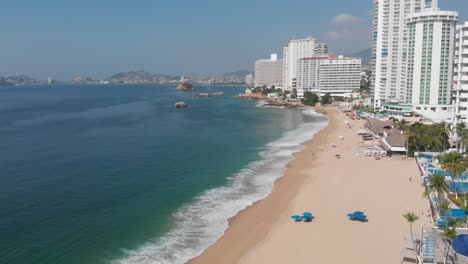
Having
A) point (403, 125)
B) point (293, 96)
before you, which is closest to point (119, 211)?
point (403, 125)

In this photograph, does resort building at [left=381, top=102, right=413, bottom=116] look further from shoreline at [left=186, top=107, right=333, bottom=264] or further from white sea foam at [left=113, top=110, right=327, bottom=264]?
shoreline at [left=186, top=107, right=333, bottom=264]

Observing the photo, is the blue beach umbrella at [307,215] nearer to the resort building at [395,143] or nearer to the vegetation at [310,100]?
the resort building at [395,143]

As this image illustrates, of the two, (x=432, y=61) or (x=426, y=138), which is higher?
(x=432, y=61)

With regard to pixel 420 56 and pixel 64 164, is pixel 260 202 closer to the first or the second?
pixel 64 164

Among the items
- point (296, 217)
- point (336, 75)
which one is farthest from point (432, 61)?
point (336, 75)

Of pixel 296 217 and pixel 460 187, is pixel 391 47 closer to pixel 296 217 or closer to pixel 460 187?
pixel 460 187

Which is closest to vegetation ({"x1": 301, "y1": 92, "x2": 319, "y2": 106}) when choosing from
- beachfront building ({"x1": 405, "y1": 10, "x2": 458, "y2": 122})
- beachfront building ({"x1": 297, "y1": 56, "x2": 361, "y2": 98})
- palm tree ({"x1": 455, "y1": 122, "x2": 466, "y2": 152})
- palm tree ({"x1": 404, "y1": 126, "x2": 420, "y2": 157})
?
beachfront building ({"x1": 297, "y1": 56, "x2": 361, "y2": 98})

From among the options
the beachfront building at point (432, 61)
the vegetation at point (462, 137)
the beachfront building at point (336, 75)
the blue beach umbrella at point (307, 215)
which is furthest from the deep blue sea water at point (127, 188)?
the beachfront building at point (336, 75)

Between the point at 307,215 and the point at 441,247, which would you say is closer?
the point at 441,247
